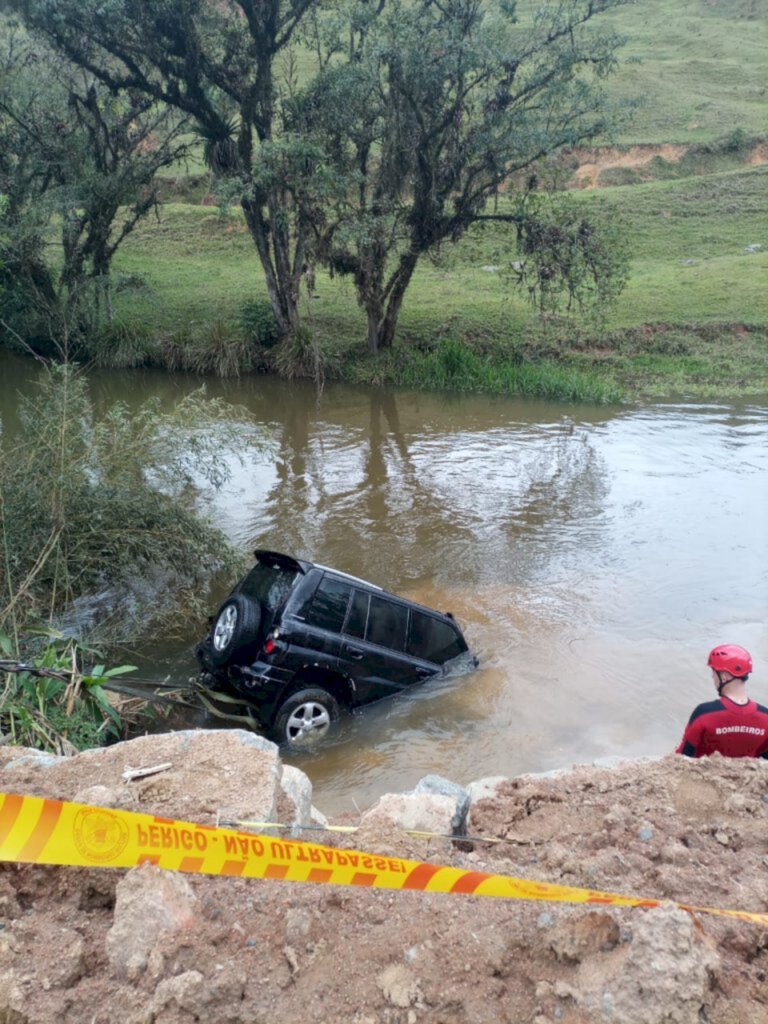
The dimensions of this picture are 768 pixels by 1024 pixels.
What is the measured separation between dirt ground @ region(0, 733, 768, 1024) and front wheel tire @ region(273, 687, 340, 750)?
3017 millimetres

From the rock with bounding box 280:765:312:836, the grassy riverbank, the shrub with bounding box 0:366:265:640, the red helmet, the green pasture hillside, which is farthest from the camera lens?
the green pasture hillside

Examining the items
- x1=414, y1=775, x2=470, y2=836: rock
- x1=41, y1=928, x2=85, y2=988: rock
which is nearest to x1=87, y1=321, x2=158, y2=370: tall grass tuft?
x1=414, y1=775, x2=470, y2=836: rock

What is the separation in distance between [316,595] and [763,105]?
48.8m

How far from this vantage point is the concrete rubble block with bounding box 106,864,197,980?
333 centimetres

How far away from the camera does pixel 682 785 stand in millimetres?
4957

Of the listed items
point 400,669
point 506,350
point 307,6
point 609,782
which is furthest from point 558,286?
point 609,782

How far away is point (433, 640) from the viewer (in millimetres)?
8797

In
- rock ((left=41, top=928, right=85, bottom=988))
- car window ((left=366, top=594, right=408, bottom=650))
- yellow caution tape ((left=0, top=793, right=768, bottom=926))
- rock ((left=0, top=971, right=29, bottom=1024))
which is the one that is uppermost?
yellow caution tape ((left=0, top=793, right=768, bottom=926))

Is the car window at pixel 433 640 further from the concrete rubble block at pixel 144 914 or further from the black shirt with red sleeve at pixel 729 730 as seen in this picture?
Result: the concrete rubble block at pixel 144 914

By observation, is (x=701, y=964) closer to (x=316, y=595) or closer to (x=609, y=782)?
(x=609, y=782)

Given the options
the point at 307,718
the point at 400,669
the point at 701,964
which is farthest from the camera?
the point at 400,669

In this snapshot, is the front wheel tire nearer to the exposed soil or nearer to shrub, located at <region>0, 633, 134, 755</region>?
shrub, located at <region>0, 633, 134, 755</region>

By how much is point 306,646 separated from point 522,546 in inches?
238

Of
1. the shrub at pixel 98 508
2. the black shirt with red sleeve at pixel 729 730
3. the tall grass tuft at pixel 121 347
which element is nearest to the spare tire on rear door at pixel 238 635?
the shrub at pixel 98 508
